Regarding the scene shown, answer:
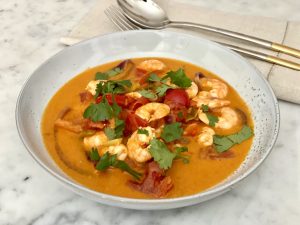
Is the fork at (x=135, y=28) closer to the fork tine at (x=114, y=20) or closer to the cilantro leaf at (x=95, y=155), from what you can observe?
the fork tine at (x=114, y=20)

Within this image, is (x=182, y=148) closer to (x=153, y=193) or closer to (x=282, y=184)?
(x=153, y=193)

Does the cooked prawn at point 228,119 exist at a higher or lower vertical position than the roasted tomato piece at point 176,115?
lower

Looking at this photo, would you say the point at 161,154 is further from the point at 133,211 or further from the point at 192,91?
the point at 192,91

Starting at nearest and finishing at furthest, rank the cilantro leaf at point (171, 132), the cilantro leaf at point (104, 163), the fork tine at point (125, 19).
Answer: the cilantro leaf at point (104, 163)
the cilantro leaf at point (171, 132)
the fork tine at point (125, 19)

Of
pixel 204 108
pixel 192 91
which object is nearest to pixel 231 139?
pixel 204 108

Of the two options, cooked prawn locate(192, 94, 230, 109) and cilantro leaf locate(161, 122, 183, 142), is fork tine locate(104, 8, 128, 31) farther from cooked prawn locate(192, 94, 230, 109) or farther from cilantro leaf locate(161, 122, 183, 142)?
cilantro leaf locate(161, 122, 183, 142)

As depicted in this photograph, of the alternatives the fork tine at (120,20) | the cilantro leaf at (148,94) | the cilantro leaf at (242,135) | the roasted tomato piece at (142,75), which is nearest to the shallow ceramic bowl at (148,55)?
the cilantro leaf at (242,135)
